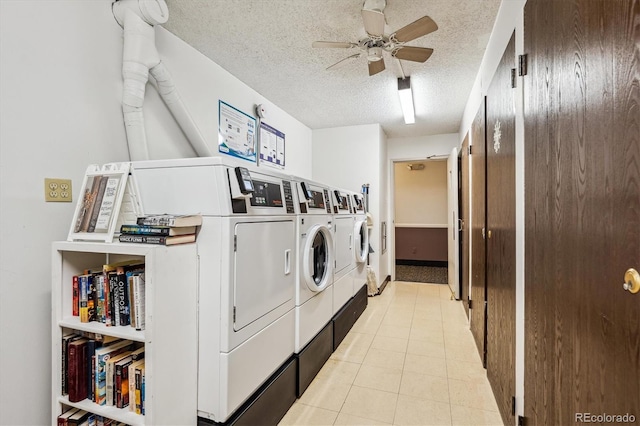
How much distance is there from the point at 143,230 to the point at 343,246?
6.55ft

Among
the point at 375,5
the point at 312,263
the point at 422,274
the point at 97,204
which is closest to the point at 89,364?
the point at 97,204

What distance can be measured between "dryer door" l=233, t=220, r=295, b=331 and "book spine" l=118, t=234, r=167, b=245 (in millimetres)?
321

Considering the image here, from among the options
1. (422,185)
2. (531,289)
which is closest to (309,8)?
(531,289)

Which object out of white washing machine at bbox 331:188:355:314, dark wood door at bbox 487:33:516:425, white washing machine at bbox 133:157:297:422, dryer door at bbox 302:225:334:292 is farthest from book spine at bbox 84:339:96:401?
dark wood door at bbox 487:33:516:425

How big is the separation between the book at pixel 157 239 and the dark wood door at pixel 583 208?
1485 mm

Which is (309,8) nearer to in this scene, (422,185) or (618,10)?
(618,10)

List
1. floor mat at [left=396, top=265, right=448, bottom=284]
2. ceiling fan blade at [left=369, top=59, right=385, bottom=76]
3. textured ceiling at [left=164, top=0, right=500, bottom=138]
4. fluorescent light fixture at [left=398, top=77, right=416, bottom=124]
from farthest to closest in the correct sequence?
floor mat at [left=396, top=265, right=448, bottom=284] < fluorescent light fixture at [left=398, top=77, right=416, bottom=124] < ceiling fan blade at [left=369, top=59, right=385, bottom=76] < textured ceiling at [left=164, top=0, right=500, bottom=138]

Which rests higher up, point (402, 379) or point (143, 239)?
point (143, 239)

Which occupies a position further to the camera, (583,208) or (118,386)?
(118,386)

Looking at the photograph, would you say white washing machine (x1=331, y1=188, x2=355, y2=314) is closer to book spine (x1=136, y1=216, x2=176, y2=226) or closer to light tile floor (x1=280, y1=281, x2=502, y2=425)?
light tile floor (x1=280, y1=281, x2=502, y2=425)

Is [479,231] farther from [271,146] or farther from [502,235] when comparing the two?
[271,146]

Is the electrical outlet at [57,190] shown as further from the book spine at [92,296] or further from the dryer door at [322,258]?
the dryer door at [322,258]

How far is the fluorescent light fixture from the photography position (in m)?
3.10

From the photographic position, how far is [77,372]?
54.2 inches
